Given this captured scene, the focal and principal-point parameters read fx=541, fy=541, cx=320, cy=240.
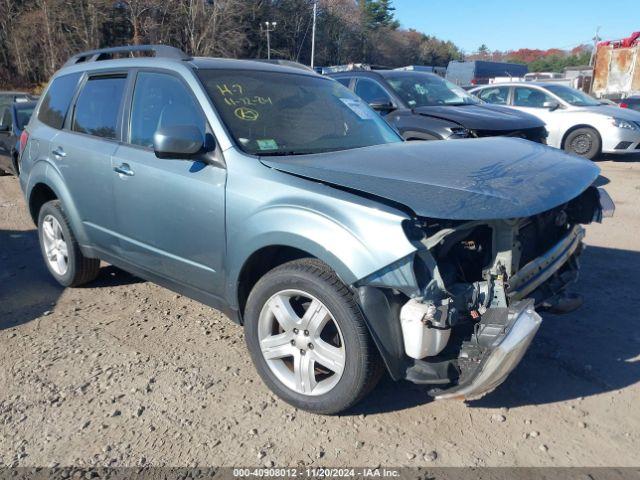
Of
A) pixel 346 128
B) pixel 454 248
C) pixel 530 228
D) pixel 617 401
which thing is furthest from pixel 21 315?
pixel 617 401

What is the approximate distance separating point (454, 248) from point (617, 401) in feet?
4.14

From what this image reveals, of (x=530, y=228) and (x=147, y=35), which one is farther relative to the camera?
(x=147, y=35)

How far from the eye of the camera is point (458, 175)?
2.77 m

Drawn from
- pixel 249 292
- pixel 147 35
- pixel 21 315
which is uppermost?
pixel 147 35

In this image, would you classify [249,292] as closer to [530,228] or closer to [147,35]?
[530,228]

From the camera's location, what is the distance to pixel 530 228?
3086 mm

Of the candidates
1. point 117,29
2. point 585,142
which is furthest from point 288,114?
point 117,29

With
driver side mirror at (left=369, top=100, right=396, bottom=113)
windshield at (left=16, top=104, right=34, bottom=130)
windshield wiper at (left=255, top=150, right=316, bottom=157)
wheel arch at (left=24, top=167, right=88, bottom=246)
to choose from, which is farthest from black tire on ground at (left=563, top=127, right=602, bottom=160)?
windshield at (left=16, top=104, right=34, bottom=130)

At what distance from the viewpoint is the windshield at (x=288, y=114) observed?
3305 millimetres

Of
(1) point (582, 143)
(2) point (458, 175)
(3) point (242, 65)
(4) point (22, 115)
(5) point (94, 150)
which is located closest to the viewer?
(2) point (458, 175)

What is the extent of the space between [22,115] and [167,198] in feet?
22.6

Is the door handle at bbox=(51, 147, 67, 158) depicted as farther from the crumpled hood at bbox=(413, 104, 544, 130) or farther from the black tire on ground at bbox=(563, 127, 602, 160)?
the black tire on ground at bbox=(563, 127, 602, 160)

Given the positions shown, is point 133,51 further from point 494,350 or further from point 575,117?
point 575,117

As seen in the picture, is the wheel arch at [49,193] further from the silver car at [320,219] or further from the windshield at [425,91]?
the windshield at [425,91]
